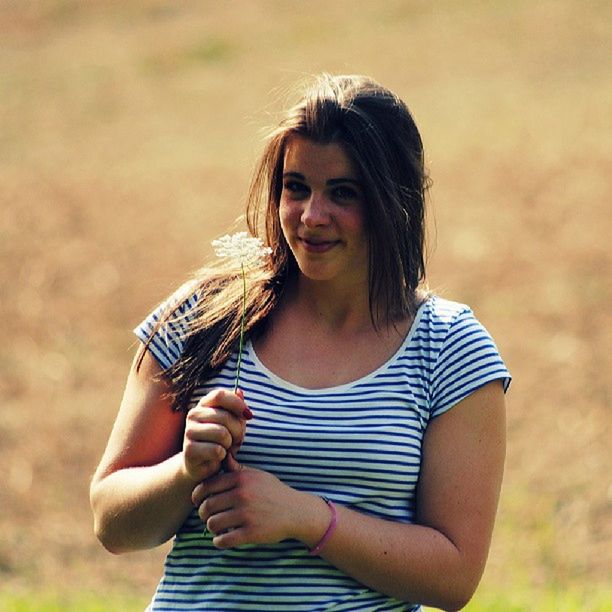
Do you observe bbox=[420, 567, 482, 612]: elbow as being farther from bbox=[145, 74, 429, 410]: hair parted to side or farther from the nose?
the nose

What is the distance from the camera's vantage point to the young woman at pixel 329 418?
273 cm

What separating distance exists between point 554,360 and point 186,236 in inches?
168

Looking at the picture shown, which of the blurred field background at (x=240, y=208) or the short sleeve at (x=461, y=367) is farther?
the blurred field background at (x=240, y=208)

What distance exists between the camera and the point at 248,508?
2652 mm

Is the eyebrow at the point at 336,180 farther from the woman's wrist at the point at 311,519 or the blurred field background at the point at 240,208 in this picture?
the woman's wrist at the point at 311,519

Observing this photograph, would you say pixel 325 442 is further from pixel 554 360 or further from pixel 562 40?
pixel 562 40

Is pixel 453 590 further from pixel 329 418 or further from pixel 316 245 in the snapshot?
pixel 316 245

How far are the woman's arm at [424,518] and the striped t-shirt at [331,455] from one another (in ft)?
0.14

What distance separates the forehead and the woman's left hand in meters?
0.60

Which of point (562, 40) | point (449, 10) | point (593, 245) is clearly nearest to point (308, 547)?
point (593, 245)

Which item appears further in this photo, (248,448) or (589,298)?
(589,298)

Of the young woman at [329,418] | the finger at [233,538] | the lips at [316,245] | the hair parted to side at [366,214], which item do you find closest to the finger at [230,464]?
the young woman at [329,418]

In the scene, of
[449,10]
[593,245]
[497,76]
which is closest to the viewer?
[593,245]

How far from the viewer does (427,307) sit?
2.95 metres
